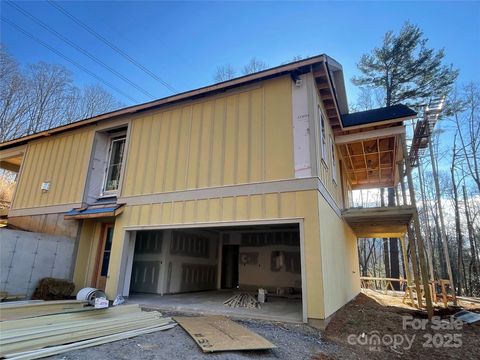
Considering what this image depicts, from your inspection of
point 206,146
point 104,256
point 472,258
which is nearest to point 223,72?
point 206,146

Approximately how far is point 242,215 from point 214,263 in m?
6.56

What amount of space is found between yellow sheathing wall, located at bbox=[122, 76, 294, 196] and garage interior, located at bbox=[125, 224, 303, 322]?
2.86 m

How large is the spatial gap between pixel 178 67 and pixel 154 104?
9.39 meters

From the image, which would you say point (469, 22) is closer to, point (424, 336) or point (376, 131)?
point (376, 131)

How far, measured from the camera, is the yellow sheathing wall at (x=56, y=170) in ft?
31.0

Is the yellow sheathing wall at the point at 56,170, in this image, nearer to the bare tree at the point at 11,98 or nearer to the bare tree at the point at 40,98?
the bare tree at the point at 11,98

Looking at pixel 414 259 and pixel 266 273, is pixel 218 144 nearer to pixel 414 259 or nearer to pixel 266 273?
pixel 266 273

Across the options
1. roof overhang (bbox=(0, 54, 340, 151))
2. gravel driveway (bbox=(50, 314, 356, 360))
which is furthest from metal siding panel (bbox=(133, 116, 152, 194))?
gravel driveway (bbox=(50, 314, 356, 360))

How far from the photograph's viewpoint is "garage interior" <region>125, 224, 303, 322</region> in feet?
31.3

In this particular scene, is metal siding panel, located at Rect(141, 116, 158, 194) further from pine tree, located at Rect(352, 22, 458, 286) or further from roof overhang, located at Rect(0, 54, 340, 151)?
pine tree, located at Rect(352, 22, 458, 286)

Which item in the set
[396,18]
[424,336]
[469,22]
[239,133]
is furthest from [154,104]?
[396,18]

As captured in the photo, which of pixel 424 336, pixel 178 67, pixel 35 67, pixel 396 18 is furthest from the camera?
pixel 35 67

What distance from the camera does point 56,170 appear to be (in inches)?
400

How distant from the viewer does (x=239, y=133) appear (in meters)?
7.00
